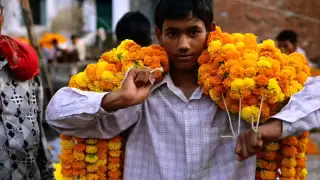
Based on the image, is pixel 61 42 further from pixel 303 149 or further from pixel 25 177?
pixel 303 149

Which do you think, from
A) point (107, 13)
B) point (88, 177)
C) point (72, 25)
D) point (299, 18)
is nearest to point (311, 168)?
point (299, 18)

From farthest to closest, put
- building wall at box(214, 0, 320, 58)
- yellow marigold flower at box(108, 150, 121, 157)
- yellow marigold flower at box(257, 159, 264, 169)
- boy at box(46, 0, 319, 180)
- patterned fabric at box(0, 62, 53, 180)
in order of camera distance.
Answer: building wall at box(214, 0, 320, 58) → patterned fabric at box(0, 62, 53, 180) → yellow marigold flower at box(108, 150, 121, 157) → yellow marigold flower at box(257, 159, 264, 169) → boy at box(46, 0, 319, 180)

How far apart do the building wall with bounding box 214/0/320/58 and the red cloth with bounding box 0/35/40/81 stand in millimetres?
5313

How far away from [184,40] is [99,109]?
509mm

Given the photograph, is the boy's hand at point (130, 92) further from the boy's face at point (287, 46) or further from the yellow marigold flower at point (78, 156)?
the boy's face at point (287, 46)

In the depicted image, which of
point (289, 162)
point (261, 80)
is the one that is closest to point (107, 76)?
point (261, 80)

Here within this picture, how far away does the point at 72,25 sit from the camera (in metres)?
23.8

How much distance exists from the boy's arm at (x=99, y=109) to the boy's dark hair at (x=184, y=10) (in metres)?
0.32

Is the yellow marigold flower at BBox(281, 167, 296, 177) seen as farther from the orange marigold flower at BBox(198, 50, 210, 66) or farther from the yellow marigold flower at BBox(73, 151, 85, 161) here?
the yellow marigold flower at BBox(73, 151, 85, 161)

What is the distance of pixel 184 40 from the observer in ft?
7.75

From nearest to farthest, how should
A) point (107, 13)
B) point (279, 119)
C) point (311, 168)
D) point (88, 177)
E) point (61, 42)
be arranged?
point (279, 119)
point (88, 177)
point (311, 168)
point (61, 42)
point (107, 13)

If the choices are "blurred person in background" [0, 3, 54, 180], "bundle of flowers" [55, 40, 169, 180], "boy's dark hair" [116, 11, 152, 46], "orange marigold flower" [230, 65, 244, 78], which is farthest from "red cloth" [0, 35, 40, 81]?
"orange marigold flower" [230, 65, 244, 78]

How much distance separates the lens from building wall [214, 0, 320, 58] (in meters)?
8.52

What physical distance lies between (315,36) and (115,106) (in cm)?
761
